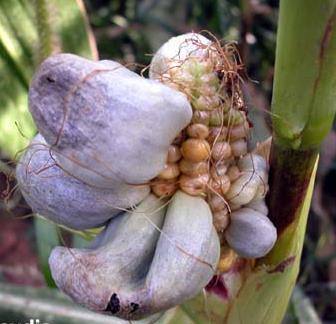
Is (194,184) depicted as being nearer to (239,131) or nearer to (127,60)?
(239,131)

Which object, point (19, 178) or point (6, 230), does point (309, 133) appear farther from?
point (6, 230)

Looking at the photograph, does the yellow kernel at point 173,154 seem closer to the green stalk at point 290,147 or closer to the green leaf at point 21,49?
the green stalk at point 290,147

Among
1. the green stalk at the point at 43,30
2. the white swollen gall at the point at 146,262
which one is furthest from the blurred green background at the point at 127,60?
the white swollen gall at the point at 146,262

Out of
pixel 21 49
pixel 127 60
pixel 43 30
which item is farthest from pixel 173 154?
pixel 127 60

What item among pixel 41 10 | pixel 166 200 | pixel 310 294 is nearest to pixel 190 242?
pixel 166 200

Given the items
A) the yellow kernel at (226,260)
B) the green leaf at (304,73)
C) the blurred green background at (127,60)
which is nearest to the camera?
the green leaf at (304,73)

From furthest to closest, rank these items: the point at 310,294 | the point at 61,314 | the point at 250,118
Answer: the point at 310,294
the point at 61,314
the point at 250,118
